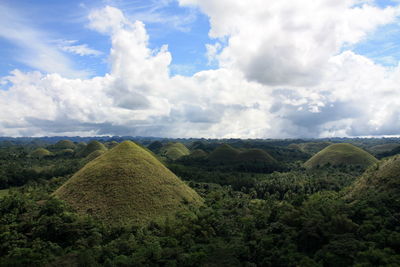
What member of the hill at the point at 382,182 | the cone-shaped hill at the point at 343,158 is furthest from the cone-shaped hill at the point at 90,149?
the hill at the point at 382,182

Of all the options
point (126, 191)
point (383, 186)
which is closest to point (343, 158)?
point (383, 186)

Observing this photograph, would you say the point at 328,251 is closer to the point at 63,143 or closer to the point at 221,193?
the point at 221,193

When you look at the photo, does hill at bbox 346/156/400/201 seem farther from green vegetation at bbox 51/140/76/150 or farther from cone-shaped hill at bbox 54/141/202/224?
green vegetation at bbox 51/140/76/150

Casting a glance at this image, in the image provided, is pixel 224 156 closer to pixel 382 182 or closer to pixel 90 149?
pixel 90 149

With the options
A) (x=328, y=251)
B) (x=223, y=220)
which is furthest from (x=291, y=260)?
(x=223, y=220)

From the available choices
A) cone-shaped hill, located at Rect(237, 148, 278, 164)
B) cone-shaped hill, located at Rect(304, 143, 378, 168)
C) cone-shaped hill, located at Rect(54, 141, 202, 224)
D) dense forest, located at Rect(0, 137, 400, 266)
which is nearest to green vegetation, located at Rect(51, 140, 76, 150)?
cone-shaped hill, located at Rect(237, 148, 278, 164)

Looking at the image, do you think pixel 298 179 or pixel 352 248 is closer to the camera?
pixel 352 248

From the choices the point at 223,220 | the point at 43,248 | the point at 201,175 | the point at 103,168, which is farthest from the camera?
the point at 201,175
